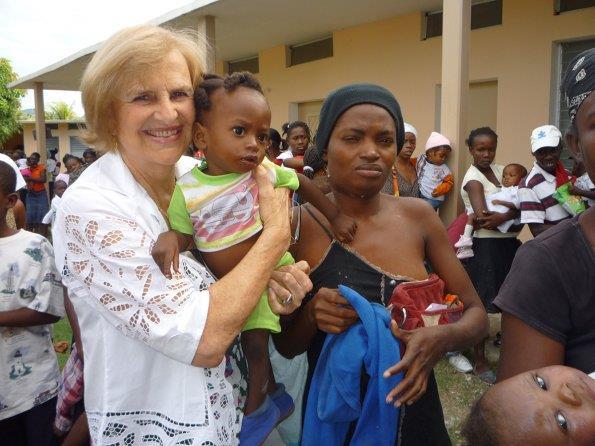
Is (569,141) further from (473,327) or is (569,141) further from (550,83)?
(550,83)

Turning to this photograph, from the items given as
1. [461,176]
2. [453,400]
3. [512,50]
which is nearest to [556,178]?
[461,176]

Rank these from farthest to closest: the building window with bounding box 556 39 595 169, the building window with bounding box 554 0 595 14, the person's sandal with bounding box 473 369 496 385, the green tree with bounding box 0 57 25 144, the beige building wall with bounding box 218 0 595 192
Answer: the green tree with bounding box 0 57 25 144
the beige building wall with bounding box 218 0 595 192
the building window with bounding box 556 39 595 169
the building window with bounding box 554 0 595 14
the person's sandal with bounding box 473 369 496 385

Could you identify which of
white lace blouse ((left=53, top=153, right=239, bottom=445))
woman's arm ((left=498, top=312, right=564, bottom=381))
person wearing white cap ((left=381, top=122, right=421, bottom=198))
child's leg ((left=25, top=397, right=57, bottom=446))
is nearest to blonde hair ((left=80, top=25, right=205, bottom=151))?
white lace blouse ((left=53, top=153, right=239, bottom=445))

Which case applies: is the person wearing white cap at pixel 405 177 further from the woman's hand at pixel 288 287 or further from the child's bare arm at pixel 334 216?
the woman's hand at pixel 288 287

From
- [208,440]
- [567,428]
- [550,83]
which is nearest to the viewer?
[567,428]

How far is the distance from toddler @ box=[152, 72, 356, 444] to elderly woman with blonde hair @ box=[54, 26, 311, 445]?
9 cm

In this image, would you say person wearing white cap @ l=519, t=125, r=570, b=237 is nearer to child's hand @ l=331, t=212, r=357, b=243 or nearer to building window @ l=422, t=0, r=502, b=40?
child's hand @ l=331, t=212, r=357, b=243

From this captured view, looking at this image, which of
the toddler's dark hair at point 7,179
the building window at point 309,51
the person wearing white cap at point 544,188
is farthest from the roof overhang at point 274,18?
the toddler's dark hair at point 7,179

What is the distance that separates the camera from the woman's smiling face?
161 cm

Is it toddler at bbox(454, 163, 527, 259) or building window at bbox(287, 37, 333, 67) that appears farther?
building window at bbox(287, 37, 333, 67)

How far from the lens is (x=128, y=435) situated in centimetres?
150

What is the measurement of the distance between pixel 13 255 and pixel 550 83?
6.26 metres

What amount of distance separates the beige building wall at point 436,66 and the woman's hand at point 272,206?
12.0 feet

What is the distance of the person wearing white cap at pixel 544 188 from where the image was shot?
4094 millimetres
